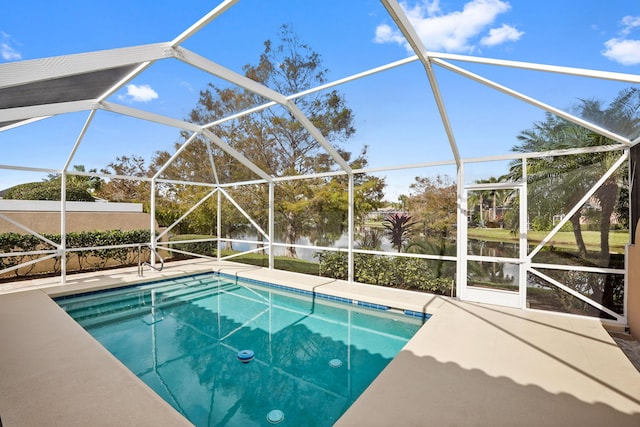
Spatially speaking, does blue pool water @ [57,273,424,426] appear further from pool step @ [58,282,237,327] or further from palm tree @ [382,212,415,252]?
palm tree @ [382,212,415,252]

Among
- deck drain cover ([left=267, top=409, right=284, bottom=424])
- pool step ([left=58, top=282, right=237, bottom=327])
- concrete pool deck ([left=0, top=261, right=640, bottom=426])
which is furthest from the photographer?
pool step ([left=58, top=282, right=237, bottom=327])

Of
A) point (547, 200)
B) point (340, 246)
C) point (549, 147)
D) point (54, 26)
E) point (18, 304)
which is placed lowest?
point (18, 304)

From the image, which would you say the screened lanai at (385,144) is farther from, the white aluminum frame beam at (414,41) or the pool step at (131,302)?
the pool step at (131,302)

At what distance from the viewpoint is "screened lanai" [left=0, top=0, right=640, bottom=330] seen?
3.96 metres

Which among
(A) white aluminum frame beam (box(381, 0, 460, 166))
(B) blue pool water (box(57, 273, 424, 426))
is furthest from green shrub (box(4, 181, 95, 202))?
(A) white aluminum frame beam (box(381, 0, 460, 166))

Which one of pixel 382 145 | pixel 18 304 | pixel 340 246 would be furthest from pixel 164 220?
pixel 382 145

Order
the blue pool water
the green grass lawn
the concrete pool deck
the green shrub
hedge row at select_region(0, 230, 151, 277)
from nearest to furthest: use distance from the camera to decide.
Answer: the concrete pool deck → the blue pool water → the green grass lawn → hedge row at select_region(0, 230, 151, 277) → the green shrub

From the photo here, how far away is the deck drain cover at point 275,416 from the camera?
3106 mm

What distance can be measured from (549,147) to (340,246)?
191 inches

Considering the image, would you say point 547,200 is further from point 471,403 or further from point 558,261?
point 471,403

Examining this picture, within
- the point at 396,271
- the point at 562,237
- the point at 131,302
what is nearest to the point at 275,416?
the point at 396,271

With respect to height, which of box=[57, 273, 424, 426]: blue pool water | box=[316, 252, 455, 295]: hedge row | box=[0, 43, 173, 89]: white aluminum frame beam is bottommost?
box=[57, 273, 424, 426]: blue pool water

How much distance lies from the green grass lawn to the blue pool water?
2094 mm

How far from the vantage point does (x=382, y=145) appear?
361 inches
